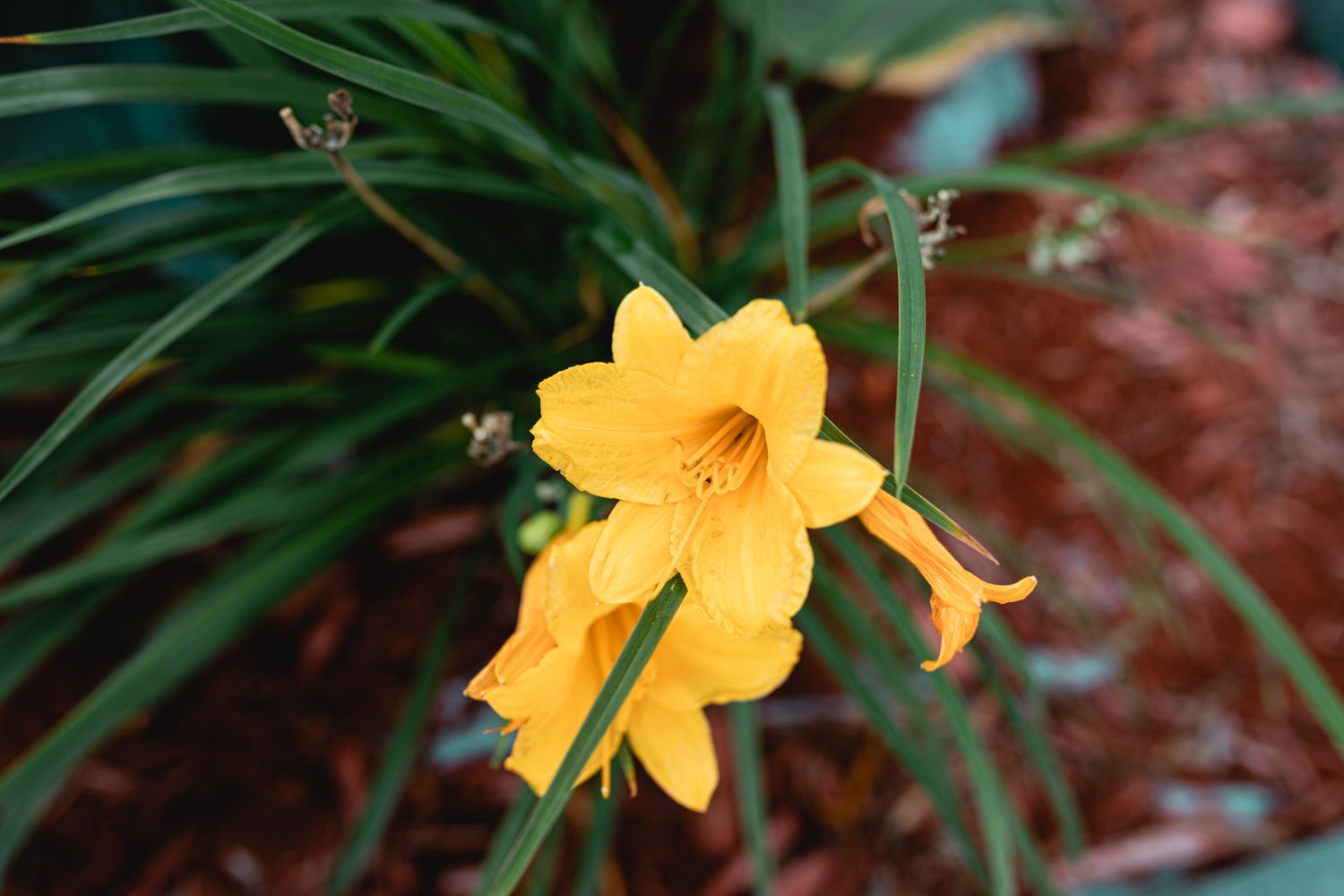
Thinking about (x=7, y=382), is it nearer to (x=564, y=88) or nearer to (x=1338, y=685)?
(x=564, y=88)

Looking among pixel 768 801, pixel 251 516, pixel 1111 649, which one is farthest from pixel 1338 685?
pixel 251 516

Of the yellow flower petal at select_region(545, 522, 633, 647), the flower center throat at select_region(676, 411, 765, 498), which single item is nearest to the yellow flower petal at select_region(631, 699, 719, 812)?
the yellow flower petal at select_region(545, 522, 633, 647)

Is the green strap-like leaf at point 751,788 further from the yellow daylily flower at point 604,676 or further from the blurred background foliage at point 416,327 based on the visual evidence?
the yellow daylily flower at point 604,676

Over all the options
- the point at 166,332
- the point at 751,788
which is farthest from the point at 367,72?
the point at 751,788

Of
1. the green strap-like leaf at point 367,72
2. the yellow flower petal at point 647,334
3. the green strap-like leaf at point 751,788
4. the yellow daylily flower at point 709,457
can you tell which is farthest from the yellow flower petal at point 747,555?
the green strap-like leaf at point 751,788

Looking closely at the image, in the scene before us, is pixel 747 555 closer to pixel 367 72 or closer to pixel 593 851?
pixel 367 72
